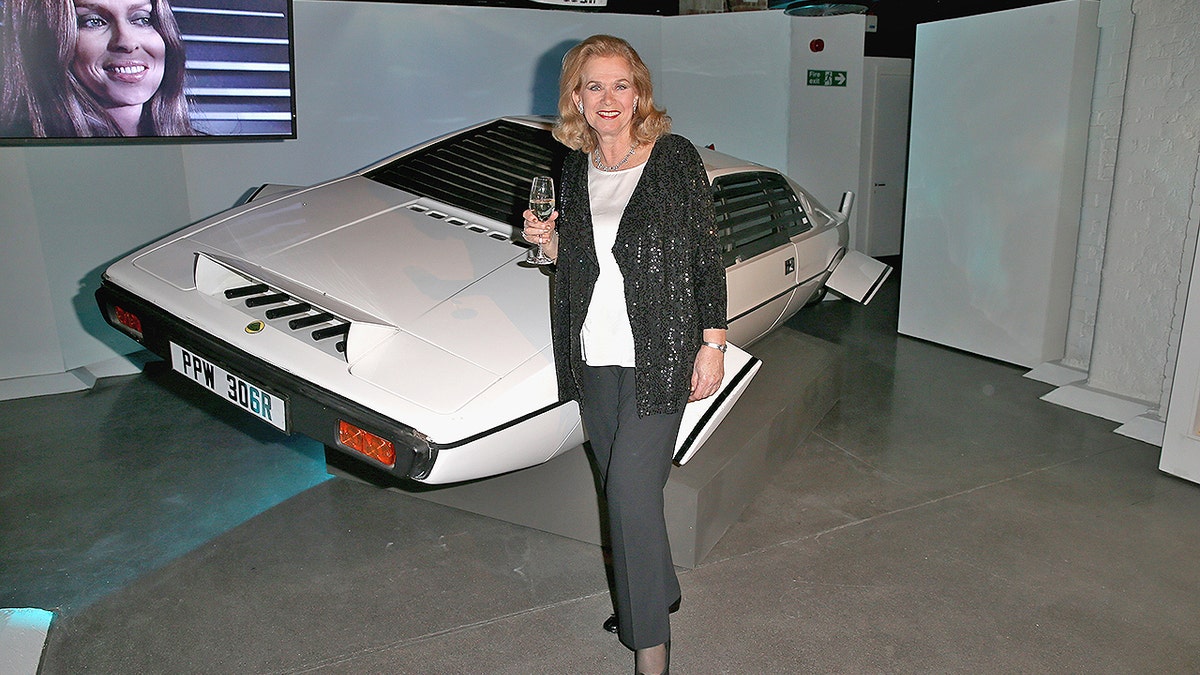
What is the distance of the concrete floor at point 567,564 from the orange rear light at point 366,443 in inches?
22.6

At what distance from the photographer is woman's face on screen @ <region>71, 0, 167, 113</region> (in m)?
4.21

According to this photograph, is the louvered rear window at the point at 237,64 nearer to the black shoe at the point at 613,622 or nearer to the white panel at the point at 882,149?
the black shoe at the point at 613,622

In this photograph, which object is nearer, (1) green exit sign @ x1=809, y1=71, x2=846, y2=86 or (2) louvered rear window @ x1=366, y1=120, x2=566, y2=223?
(2) louvered rear window @ x1=366, y1=120, x2=566, y2=223

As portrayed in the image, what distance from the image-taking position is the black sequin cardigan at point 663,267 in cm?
198

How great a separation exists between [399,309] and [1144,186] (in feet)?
12.8

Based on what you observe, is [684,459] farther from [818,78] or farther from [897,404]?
[818,78]

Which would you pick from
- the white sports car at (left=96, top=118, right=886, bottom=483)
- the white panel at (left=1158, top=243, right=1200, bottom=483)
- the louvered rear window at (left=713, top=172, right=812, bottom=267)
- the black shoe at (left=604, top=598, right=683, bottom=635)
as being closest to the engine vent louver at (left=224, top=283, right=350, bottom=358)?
the white sports car at (left=96, top=118, right=886, bottom=483)

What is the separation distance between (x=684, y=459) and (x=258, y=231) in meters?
1.67

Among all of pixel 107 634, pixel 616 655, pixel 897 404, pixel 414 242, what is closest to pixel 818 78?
pixel 897 404

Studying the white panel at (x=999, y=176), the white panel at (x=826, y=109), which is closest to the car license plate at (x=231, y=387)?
the white panel at (x=999, y=176)

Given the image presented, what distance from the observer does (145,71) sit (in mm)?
4465

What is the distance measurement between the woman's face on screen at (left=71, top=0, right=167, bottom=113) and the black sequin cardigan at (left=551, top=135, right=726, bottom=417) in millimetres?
3449

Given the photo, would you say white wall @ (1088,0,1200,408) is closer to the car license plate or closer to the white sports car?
the white sports car

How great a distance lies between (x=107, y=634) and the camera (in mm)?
2389
